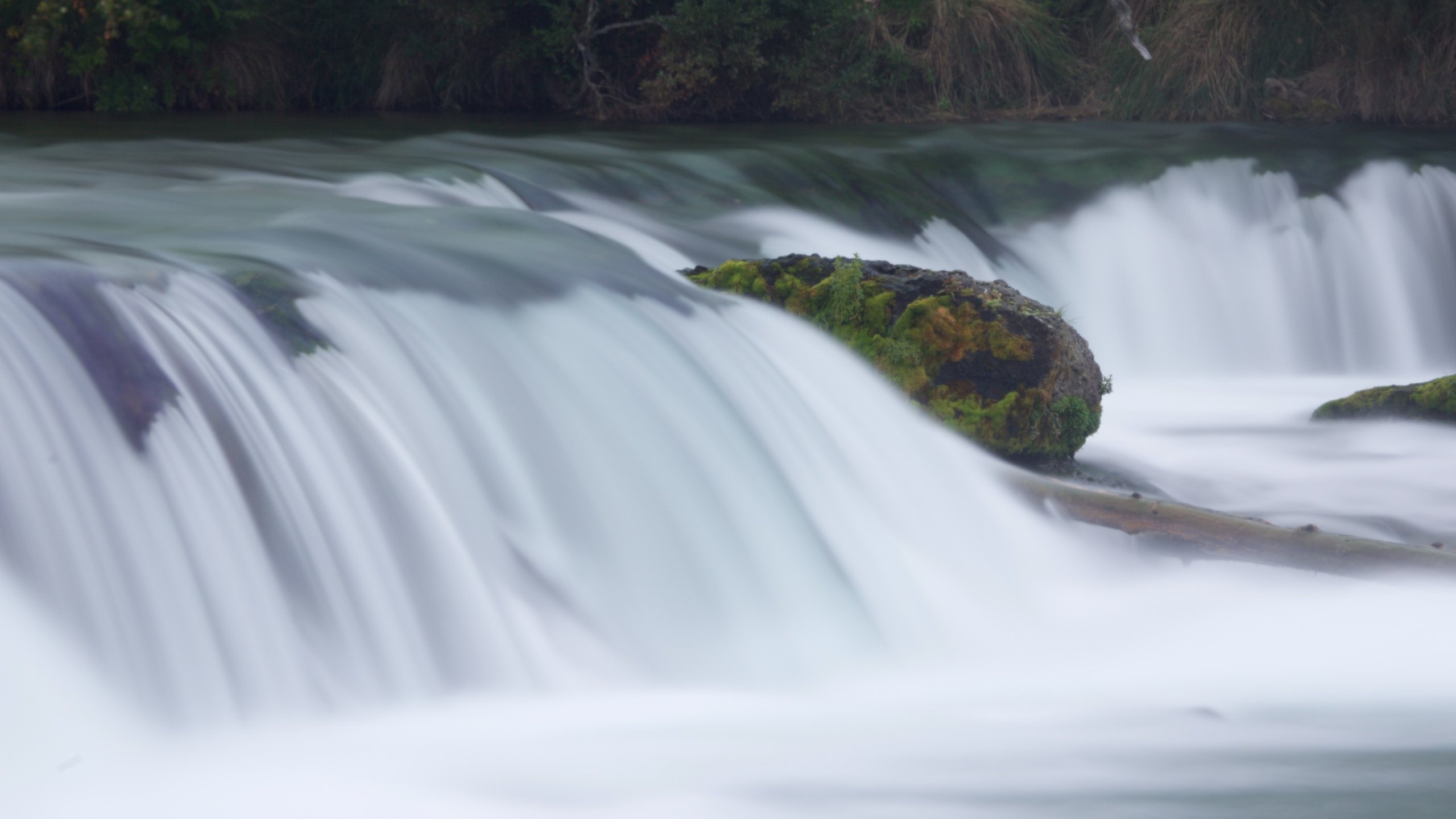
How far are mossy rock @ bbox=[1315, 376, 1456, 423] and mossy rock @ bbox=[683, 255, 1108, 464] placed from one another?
5.48ft

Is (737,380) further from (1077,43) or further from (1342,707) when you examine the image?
(1077,43)

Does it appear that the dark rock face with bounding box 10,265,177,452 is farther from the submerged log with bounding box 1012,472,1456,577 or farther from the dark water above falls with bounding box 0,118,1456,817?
the submerged log with bounding box 1012,472,1456,577

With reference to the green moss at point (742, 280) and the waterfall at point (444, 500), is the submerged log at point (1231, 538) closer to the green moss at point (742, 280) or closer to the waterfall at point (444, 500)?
the waterfall at point (444, 500)

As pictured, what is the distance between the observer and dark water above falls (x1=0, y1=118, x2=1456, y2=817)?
330cm

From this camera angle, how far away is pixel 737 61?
13.0 metres

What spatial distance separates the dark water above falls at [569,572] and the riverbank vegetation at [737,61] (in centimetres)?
668

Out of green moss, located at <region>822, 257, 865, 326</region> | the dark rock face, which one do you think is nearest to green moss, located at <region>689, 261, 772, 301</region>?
green moss, located at <region>822, 257, 865, 326</region>

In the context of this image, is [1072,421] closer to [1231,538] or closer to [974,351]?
[974,351]

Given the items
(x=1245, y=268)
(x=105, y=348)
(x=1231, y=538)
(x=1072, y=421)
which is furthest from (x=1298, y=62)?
(x=105, y=348)

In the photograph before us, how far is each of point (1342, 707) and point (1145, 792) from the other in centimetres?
88

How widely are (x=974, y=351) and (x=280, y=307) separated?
2.40 metres

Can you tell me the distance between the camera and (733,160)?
370 inches

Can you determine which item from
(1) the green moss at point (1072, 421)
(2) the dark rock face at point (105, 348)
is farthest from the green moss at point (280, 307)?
(1) the green moss at point (1072, 421)

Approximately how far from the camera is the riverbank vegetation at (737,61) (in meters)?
13.0
